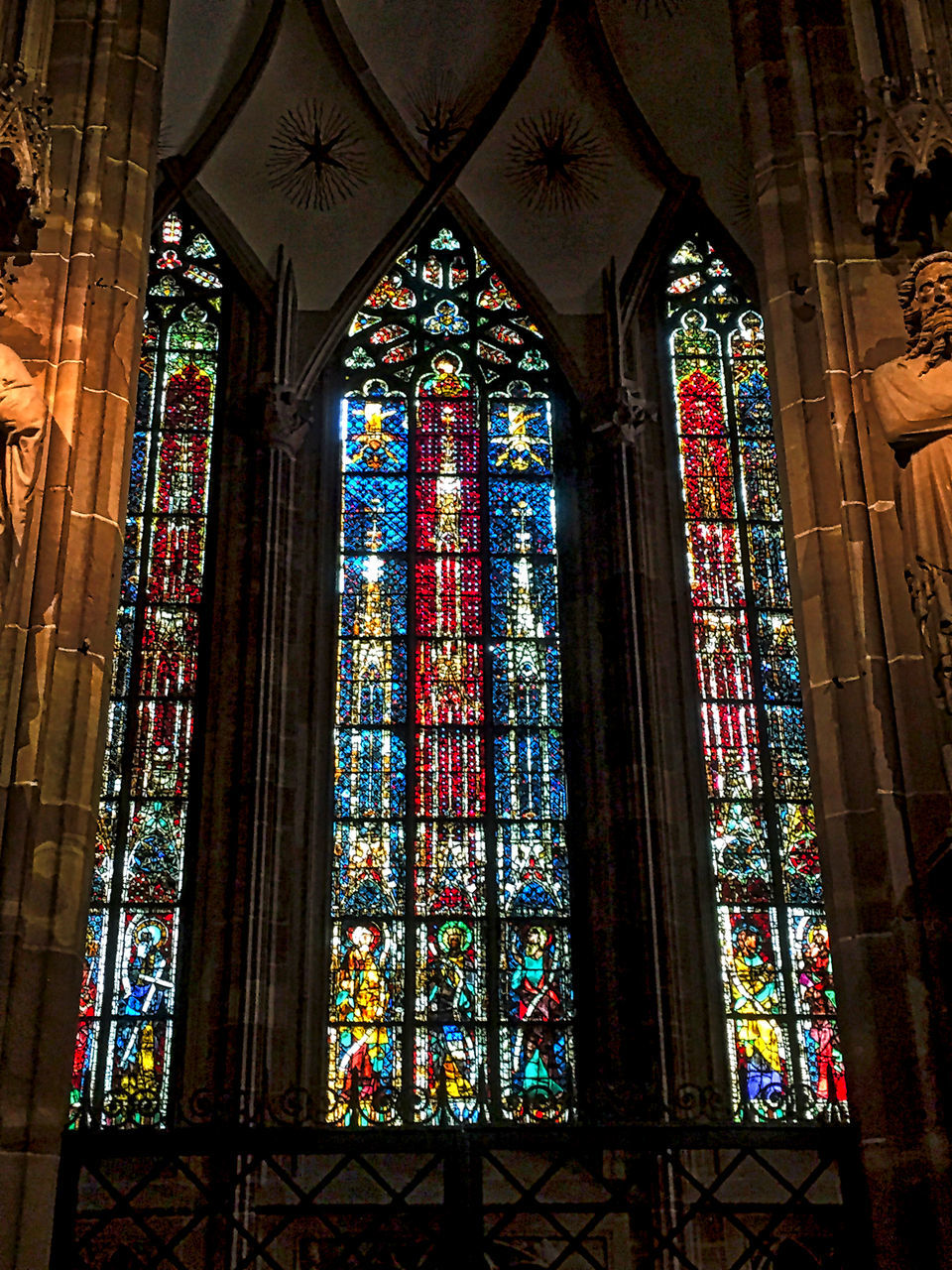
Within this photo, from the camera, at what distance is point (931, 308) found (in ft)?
23.4

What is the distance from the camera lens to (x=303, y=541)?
12.7 m

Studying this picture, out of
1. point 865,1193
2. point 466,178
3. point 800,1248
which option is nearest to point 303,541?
point 466,178

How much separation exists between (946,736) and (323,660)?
660 centimetres

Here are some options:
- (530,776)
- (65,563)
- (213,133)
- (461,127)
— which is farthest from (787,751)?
(213,133)

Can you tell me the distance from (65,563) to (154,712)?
5.14 meters

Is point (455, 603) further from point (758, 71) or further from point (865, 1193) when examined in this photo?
point (865, 1193)

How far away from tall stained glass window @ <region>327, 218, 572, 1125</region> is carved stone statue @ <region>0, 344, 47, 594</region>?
207 inches

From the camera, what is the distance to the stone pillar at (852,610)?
6191 millimetres

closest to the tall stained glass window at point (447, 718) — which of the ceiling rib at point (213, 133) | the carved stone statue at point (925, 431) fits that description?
the ceiling rib at point (213, 133)

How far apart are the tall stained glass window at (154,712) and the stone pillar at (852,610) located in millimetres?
4915

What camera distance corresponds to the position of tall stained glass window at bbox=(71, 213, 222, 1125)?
10953 mm

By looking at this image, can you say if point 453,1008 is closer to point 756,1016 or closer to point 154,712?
point 756,1016

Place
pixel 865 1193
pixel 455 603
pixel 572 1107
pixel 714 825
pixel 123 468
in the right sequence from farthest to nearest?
pixel 455 603 < pixel 714 825 < pixel 572 1107 < pixel 123 468 < pixel 865 1193

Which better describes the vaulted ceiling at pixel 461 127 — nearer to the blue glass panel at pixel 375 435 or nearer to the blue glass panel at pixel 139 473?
the blue glass panel at pixel 375 435
